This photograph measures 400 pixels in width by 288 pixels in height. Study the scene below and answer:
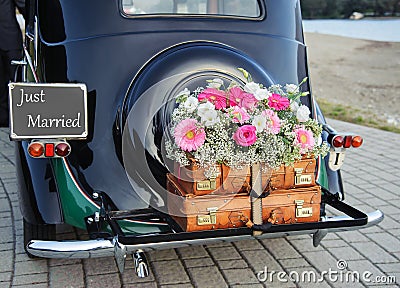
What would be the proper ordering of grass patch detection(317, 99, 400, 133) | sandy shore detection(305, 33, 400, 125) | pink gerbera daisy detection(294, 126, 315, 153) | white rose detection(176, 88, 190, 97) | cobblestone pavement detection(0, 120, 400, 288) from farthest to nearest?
sandy shore detection(305, 33, 400, 125) < grass patch detection(317, 99, 400, 133) < cobblestone pavement detection(0, 120, 400, 288) < white rose detection(176, 88, 190, 97) < pink gerbera daisy detection(294, 126, 315, 153)

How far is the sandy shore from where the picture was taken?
1117 centimetres

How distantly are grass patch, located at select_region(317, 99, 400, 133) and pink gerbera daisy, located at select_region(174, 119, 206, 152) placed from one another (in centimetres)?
567

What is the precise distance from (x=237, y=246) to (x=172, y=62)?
1.37 meters

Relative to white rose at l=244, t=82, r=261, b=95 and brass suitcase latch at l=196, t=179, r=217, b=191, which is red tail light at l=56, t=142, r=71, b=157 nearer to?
brass suitcase latch at l=196, t=179, r=217, b=191

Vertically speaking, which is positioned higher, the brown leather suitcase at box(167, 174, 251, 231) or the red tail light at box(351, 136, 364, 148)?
the red tail light at box(351, 136, 364, 148)

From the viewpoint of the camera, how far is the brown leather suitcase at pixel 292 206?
2881 mm

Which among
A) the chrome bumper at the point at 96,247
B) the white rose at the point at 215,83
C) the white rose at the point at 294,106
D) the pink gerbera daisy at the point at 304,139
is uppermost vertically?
the white rose at the point at 215,83

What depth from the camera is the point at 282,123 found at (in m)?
2.88

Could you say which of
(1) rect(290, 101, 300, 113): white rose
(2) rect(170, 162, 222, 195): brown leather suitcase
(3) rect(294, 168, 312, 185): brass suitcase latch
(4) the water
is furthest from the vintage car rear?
(4) the water

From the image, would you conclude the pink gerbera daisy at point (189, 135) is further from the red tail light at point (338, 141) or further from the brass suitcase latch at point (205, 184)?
the red tail light at point (338, 141)

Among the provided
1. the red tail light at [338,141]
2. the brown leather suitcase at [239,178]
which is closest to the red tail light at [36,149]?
the brown leather suitcase at [239,178]

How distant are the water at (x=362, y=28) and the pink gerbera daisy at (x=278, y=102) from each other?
45.0 ft

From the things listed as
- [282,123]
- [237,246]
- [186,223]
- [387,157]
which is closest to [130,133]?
[186,223]

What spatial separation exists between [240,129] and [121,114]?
82 cm
